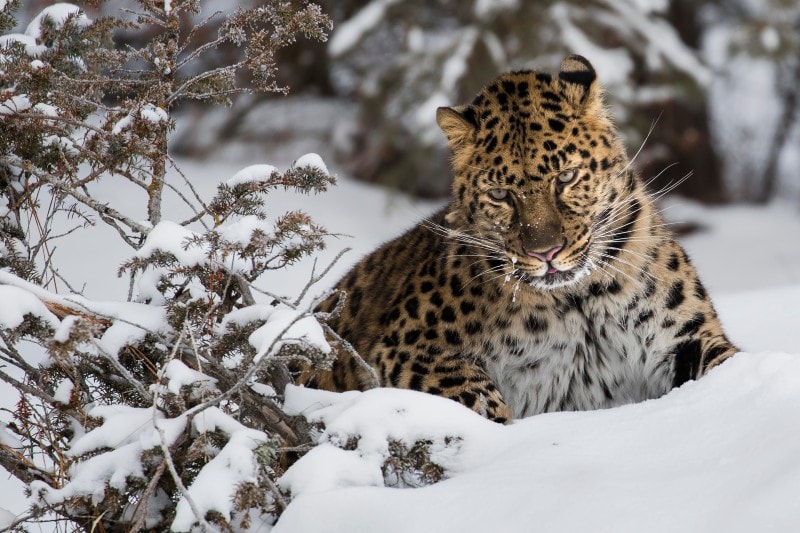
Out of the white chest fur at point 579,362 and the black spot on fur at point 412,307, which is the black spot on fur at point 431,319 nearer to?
the black spot on fur at point 412,307

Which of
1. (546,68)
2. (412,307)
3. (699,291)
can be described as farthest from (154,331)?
(546,68)

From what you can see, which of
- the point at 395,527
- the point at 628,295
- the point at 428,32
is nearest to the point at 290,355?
the point at 395,527

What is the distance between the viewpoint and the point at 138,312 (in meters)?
4.13

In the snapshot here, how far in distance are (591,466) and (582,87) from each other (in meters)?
2.24

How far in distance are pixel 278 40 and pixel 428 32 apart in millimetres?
10834

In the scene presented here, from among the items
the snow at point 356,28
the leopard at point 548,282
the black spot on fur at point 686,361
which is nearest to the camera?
the leopard at point 548,282

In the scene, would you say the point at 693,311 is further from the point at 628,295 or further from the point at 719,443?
the point at 719,443

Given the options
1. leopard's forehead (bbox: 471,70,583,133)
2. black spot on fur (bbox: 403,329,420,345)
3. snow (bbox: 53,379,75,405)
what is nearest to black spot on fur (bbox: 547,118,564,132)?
leopard's forehead (bbox: 471,70,583,133)

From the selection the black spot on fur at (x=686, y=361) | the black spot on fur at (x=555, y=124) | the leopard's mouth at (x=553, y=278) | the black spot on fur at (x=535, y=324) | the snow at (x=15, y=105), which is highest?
the snow at (x=15, y=105)

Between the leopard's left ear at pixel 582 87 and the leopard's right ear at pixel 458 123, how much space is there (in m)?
0.46

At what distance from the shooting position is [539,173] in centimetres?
502

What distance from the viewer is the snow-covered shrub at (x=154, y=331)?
3.79 metres

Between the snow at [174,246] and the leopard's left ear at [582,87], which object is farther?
the leopard's left ear at [582,87]

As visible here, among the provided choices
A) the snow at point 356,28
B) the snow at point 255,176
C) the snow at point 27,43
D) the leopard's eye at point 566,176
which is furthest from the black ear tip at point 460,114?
the snow at point 356,28
